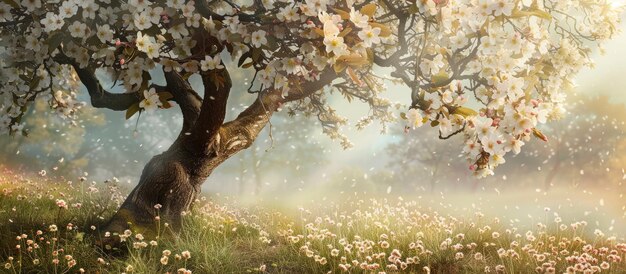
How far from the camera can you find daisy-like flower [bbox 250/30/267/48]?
4.63 meters

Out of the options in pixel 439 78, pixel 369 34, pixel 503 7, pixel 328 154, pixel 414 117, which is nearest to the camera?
pixel 503 7

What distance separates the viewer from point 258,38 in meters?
4.66

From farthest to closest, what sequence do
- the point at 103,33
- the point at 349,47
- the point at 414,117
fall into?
the point at 103,33 < the point at 349,47 < the point at 414,117

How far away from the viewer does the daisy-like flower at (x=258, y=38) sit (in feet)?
15.2

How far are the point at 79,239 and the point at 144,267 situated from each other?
4.70ft

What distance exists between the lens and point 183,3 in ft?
16.3

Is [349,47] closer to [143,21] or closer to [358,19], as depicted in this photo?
[358,19]

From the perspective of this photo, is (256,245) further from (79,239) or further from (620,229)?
(620,229)

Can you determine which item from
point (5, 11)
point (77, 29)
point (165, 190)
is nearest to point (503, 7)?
point (77, 29)

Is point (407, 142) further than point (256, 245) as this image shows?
Yes

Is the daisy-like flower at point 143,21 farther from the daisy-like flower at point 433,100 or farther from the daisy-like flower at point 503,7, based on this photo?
the daisy-like flower at point 503,7

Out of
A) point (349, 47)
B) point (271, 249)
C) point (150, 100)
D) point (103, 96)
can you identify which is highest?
point (103, 96)

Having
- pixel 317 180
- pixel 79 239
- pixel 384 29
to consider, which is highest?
pixel 317 180

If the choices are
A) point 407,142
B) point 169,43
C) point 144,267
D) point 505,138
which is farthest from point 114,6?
point 407,142
